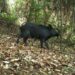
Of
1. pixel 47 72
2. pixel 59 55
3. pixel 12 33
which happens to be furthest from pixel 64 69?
pixel 12 33

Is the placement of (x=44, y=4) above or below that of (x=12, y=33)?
above

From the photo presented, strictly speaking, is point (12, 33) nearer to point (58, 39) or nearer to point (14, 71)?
point (58, 39)

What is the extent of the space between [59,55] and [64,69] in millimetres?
2167

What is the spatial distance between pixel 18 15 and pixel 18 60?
25.6 ft

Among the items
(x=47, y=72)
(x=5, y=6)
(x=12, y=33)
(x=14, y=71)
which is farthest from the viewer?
(x=5, y=6)

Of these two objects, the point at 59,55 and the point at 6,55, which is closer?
the point at 6,55

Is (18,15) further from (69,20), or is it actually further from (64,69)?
(64,69)

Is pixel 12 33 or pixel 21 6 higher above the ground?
pixel 21 6

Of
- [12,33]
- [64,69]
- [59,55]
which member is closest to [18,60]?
[64,69]

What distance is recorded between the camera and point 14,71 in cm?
799

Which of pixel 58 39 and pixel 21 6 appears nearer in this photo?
pixel 58 39

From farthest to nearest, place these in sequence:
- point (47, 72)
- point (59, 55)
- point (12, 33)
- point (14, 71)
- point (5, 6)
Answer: point (5, 6)
point (12, 33)
point (59, 55)
point (47, 72)
point (14, 71)

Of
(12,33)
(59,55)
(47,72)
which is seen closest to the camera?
(47,72)

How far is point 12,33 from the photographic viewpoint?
14617 mm
